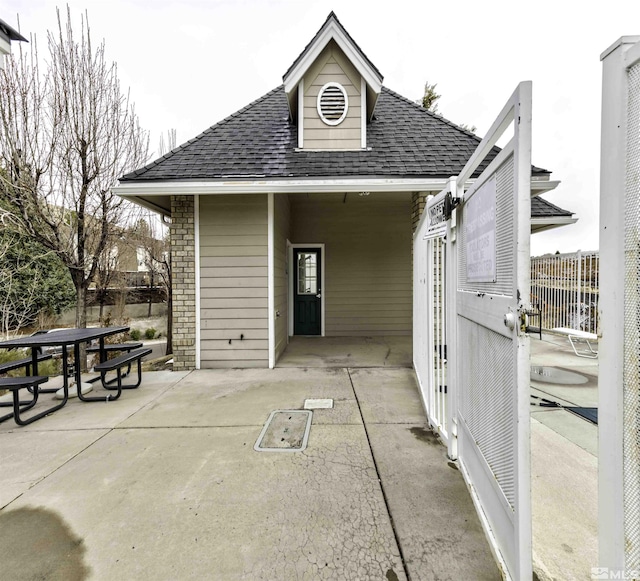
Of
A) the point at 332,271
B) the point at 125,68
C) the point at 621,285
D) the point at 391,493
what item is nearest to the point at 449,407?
the point at 391,493

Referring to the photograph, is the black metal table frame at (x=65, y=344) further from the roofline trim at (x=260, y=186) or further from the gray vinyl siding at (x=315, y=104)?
the gray vinyl siding at (x=315, y=104)

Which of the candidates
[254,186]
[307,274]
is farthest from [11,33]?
[307,274]

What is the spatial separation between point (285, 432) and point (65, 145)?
7081mm

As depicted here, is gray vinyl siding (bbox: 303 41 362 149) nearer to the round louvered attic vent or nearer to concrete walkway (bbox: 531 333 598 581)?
the round louvered attic vent

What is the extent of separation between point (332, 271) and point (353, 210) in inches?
62.7

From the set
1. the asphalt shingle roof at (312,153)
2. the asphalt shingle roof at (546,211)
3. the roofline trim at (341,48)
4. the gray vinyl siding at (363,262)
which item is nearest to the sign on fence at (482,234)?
the asphalt shingle roof at (312,153)

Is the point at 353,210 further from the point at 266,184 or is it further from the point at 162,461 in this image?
the point at 162,461

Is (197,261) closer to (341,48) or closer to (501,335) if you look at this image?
(341,48)

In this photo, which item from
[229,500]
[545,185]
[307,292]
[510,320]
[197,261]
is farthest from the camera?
[307,292]

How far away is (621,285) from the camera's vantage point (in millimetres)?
1000

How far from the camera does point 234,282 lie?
17.5 ft

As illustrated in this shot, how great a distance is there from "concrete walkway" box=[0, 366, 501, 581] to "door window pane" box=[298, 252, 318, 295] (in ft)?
15.4

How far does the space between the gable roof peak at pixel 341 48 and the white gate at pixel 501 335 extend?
4.94m

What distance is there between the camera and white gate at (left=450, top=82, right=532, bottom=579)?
1.26m
